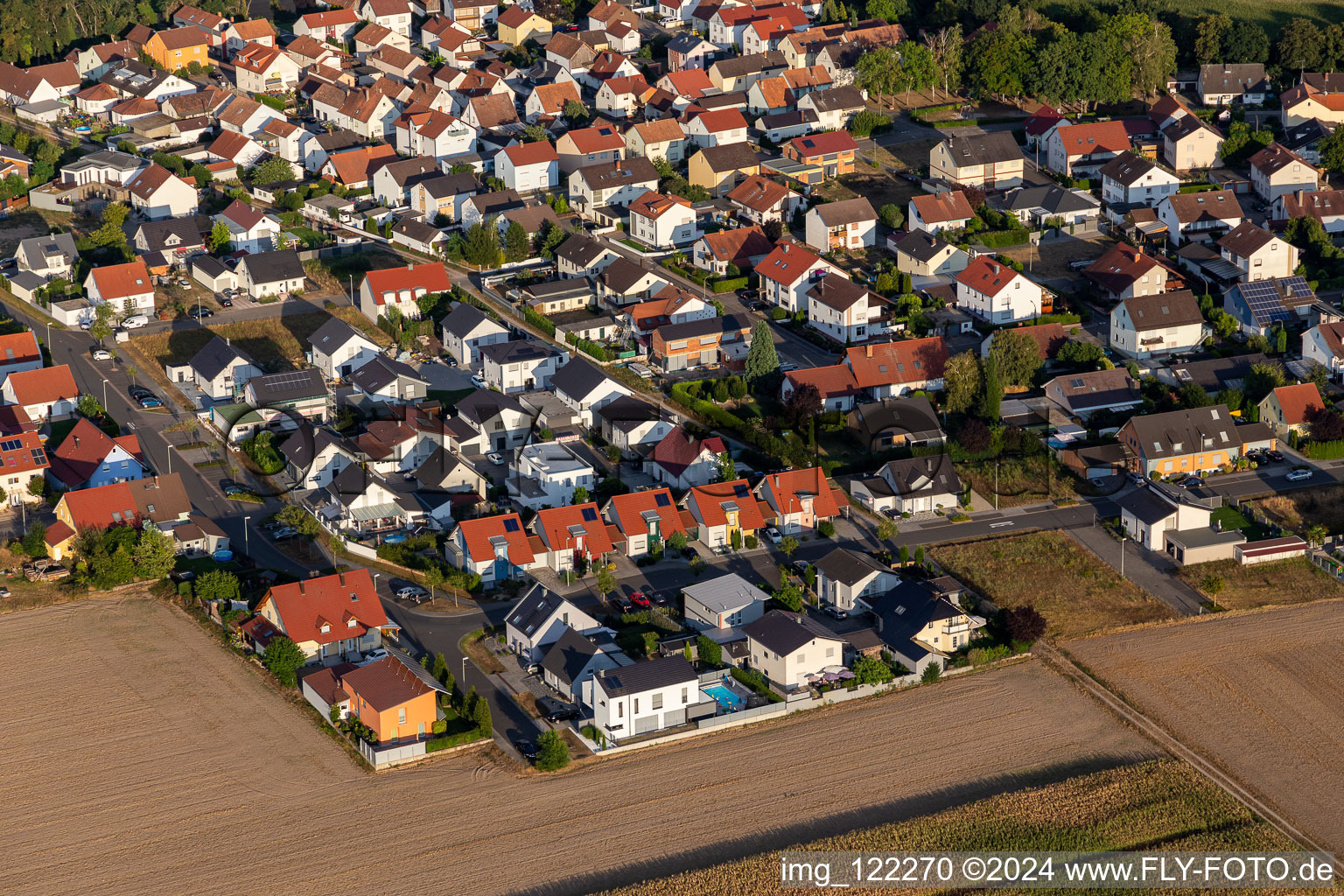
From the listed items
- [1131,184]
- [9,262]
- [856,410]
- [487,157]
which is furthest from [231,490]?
[1131,184]

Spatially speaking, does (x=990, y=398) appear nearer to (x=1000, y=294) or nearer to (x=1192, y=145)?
(x=1000, y=294)

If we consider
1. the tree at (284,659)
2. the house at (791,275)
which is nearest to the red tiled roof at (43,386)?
the tree at (284,659)

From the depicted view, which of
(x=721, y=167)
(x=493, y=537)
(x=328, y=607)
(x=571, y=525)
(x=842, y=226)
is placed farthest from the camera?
(x=721, y=167)

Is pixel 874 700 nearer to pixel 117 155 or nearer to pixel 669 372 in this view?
pixel 669 372

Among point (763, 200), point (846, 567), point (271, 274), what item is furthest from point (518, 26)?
point (846, 567)

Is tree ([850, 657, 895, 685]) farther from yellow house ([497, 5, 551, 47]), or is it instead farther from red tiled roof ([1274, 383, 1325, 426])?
yellow house ([497, 5, 551, 47])

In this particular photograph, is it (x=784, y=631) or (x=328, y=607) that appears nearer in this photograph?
(x=784, y=631)

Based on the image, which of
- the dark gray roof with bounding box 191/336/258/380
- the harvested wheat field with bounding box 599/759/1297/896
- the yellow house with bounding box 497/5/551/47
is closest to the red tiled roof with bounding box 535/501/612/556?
the harvested wheat field with bounding box 599/759/1297/896
